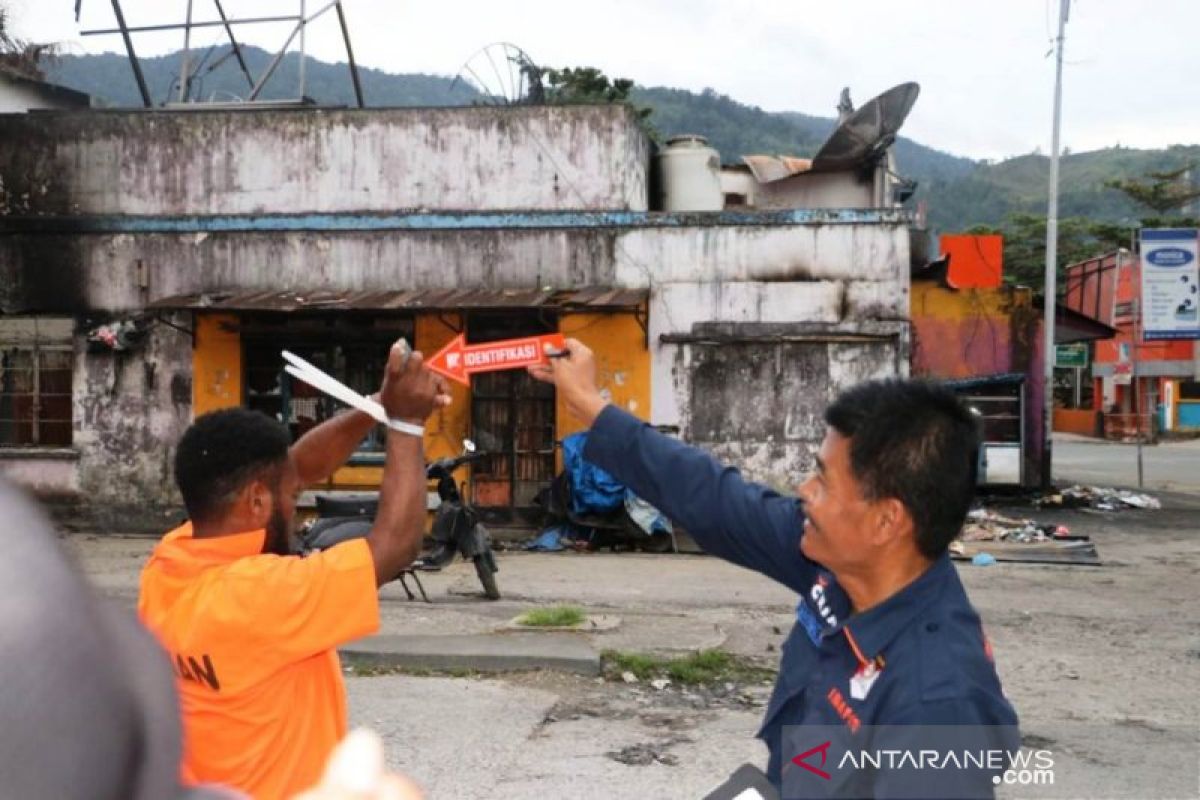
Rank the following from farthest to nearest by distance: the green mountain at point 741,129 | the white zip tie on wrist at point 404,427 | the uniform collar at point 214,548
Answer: the green mountain at point 741,129
the white zip tie on wrist at point 404,427
the uniform collar at point 214,548

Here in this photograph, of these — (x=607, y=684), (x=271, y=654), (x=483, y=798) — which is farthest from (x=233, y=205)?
(x=271, y=654)

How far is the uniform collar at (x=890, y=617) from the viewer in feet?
6.37

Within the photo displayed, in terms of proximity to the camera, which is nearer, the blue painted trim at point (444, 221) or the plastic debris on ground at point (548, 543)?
the plastic debris on ground at point (548, 543)

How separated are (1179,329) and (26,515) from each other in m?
19.0

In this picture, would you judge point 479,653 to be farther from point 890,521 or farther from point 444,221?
point 444,221

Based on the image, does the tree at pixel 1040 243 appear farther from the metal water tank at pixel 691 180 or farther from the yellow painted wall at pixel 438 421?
the yellow painted wall at pixel 438 421

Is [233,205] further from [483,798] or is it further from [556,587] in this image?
[483,798]

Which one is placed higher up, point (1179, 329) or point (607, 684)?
point (1179, 329)

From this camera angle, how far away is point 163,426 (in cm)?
1341

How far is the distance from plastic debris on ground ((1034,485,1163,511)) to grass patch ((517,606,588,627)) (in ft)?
33.8

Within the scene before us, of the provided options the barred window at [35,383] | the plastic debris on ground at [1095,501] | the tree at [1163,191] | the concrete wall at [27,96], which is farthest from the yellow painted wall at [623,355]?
the tree at [1163,191]

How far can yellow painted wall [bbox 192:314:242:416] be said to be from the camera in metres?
13.4

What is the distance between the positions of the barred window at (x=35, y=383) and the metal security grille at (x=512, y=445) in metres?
4.86

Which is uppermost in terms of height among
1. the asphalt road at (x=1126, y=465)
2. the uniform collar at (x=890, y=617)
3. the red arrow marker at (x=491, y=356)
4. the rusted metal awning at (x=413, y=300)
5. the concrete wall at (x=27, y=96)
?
the concrete wall at (x=27, y=96)
